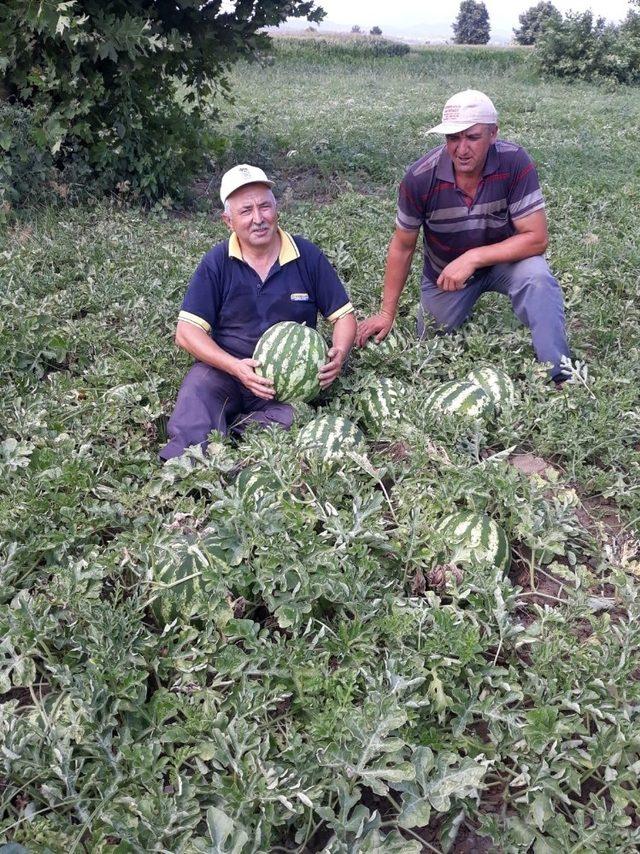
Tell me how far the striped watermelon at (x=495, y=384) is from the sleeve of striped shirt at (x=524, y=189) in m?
1.00

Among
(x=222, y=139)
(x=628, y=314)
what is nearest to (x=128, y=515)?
(x=628, y=314)

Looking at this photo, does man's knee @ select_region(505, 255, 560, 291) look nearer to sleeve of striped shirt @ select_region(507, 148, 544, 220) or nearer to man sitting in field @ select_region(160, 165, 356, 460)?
sleeve of striped shirt @ select_region(507, 148, 544, 220)

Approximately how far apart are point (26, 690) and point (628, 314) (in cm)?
388

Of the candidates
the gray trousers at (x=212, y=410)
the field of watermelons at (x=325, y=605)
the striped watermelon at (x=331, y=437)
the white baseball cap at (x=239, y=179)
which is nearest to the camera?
the field of watermelons at (x=325, y=605)

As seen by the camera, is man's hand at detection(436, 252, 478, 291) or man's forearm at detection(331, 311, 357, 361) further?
man's hand at detection(436, 252, 478, 291)

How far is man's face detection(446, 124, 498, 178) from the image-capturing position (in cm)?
376

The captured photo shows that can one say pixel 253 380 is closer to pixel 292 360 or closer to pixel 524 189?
pixel 292 360

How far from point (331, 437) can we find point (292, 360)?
1.67 feet

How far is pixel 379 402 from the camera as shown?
11.6ft

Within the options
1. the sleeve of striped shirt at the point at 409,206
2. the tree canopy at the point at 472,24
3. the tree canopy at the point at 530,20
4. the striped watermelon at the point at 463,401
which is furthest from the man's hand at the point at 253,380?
the tree canopy at the point at 472,24

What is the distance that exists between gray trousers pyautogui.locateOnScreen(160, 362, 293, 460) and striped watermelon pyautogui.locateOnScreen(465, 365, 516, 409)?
35.6 inches

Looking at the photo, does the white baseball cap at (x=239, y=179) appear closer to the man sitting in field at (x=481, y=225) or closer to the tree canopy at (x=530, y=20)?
the man sitting in field at (x=481, y=225)

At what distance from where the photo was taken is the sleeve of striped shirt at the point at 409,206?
4.06 meters

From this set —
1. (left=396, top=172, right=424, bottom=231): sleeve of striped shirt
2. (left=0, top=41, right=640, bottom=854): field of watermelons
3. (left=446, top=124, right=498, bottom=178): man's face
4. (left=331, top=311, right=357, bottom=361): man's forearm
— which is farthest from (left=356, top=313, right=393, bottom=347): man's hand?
(left=446, top=124, right=498, bottom=178): man's face
